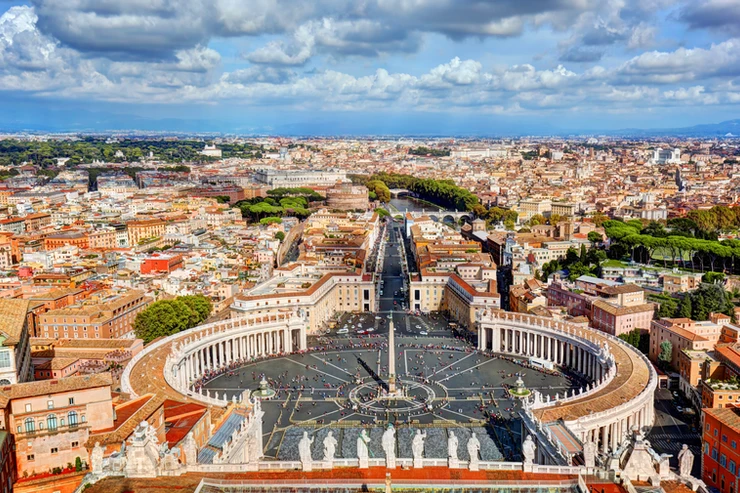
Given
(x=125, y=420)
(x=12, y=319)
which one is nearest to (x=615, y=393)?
(x=125, y=420)

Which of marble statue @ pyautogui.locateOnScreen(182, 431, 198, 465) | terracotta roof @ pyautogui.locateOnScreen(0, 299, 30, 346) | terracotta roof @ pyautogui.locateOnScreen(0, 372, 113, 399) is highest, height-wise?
terracotta roof @ pyautogui.locateOnScreen(0, 299, 30, 346)

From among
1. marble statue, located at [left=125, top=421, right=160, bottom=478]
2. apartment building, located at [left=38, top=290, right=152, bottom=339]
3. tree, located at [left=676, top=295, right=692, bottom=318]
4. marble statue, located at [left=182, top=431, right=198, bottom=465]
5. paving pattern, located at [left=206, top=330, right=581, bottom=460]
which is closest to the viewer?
marble statue, located at [left=125, top=421, right=160, bottom=478]

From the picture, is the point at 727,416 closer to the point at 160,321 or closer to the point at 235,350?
the point at 235,350

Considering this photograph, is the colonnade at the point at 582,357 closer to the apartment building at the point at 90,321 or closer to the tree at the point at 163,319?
the tree at the point at 163,319

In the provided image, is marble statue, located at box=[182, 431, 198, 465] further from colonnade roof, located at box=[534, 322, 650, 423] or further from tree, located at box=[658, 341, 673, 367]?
tree, located at box=[658, 341, 673, 367]

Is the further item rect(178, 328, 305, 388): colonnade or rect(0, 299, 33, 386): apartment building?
rect(178, 328, 305, 388): colonnade

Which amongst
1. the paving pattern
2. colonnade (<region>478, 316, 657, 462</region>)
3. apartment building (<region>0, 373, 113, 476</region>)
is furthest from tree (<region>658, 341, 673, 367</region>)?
apartment building (<region>0, 373, 113, 476</region>)
